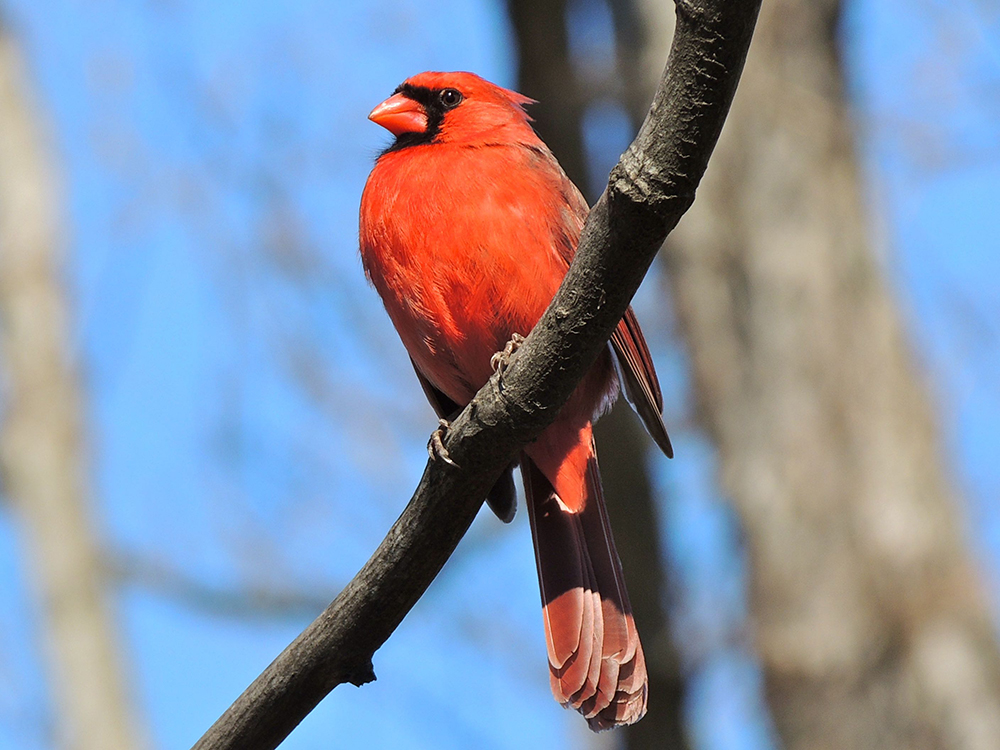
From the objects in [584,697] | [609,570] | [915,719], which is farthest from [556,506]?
[915,719]

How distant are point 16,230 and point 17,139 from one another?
0.90 m

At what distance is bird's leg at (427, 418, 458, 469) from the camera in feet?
8.06

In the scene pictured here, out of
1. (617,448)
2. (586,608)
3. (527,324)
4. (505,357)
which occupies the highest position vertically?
(505,357)

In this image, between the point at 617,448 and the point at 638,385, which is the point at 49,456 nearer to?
the point at 617,448

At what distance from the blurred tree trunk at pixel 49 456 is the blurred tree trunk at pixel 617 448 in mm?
4806

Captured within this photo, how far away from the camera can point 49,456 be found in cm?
898

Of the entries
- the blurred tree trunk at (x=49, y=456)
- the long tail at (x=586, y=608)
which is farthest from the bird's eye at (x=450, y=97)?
the blurred tree trunk at (x=49, y=456)

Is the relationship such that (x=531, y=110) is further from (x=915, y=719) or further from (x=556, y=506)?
(x=915, y=719)

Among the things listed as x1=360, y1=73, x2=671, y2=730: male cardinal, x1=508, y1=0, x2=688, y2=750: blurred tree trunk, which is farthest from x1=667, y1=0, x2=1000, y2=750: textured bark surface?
x1=360, y1=73, x2=671, y2=730: male cardinal

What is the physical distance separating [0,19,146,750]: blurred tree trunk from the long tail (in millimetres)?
5877

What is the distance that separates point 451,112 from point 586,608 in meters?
1.56

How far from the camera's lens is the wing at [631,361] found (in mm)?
3166

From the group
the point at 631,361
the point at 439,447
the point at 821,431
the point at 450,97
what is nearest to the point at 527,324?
the point at 631,361

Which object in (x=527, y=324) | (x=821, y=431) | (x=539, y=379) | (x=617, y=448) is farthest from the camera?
(x=821, y=431)
